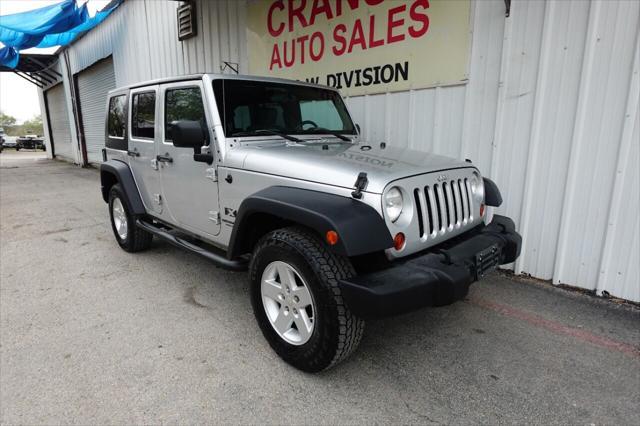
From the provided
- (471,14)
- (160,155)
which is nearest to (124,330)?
(160,155)

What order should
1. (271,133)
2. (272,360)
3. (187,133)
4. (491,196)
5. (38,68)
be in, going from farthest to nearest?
1. (38,68)
2. (271,133)
3. (491,196)
4. (187,133)
5. (272,360)

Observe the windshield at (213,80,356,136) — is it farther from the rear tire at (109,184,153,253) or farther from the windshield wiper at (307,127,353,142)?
the rear tire at (109,184,153,253)

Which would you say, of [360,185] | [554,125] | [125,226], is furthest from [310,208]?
[125,226]

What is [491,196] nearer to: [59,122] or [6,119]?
[59,122]

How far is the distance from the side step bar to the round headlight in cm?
123

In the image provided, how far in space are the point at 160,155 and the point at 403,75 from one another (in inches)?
112

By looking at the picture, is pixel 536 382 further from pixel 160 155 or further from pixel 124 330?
pixel 160 155

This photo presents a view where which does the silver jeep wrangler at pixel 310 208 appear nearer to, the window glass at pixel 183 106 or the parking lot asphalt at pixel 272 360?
the window glass at pixel 183 106

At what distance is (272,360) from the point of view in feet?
8.50

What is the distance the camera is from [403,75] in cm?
459

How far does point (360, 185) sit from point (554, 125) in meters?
2.48

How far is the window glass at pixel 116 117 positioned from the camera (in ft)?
14.6

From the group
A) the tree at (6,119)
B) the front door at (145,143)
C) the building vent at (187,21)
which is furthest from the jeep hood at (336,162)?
the tree at (6,119)

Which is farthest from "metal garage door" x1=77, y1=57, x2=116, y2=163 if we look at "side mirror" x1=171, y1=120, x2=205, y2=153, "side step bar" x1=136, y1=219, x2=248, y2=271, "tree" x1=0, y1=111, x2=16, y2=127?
"tree" x1=0, y1=111, x2=16, y2=127
